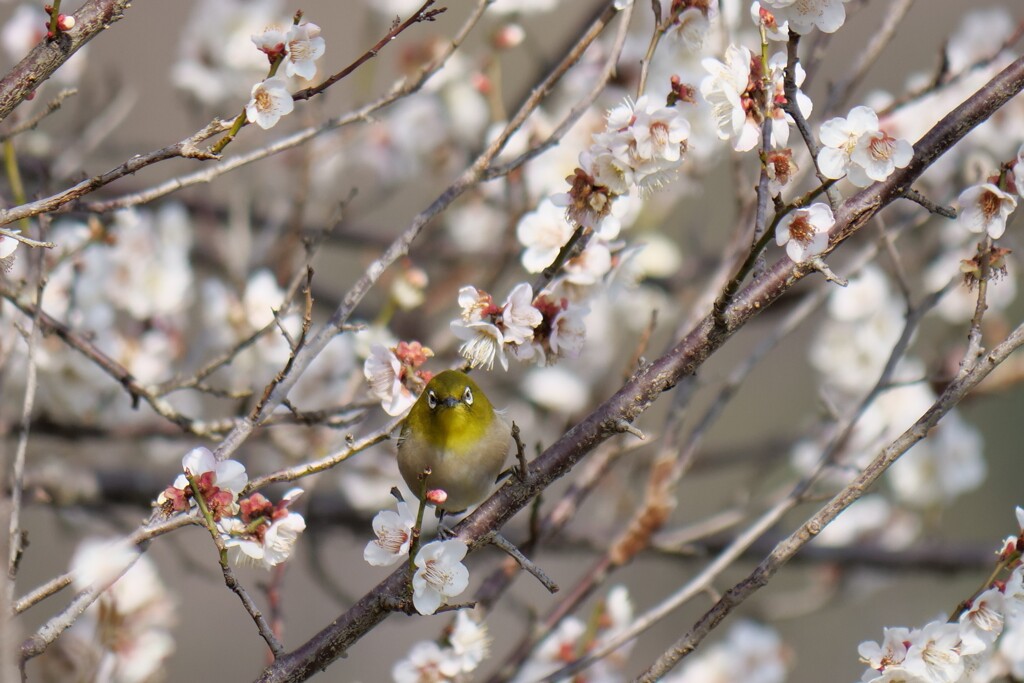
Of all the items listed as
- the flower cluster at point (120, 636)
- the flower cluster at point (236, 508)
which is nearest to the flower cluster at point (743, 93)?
the flower cluster at point (236, 508)

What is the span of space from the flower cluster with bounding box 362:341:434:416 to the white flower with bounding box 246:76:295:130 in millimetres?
510

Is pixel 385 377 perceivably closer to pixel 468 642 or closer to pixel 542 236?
pixel 542 236

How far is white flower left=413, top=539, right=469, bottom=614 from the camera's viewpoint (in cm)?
182

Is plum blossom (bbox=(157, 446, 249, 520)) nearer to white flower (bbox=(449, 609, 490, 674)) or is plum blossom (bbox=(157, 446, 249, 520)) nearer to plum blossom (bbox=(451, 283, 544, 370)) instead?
plum blossom (bbox=(451, 283, 544, 370))

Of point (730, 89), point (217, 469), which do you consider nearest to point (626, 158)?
point (730, 89)

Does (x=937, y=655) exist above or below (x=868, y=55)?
below

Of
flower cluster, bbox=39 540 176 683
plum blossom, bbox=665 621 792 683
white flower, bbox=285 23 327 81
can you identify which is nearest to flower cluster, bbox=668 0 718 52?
white flower, bbox=285 23 327 81

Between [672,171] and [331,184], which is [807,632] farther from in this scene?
[672,171]

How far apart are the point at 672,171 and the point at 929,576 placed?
9.89 ft

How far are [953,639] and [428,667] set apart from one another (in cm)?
113

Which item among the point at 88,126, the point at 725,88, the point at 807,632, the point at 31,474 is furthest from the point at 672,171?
the point at 807,632

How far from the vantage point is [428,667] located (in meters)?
2.40

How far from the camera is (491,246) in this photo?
4719 millimetres

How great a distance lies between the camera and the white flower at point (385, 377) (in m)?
2.17
